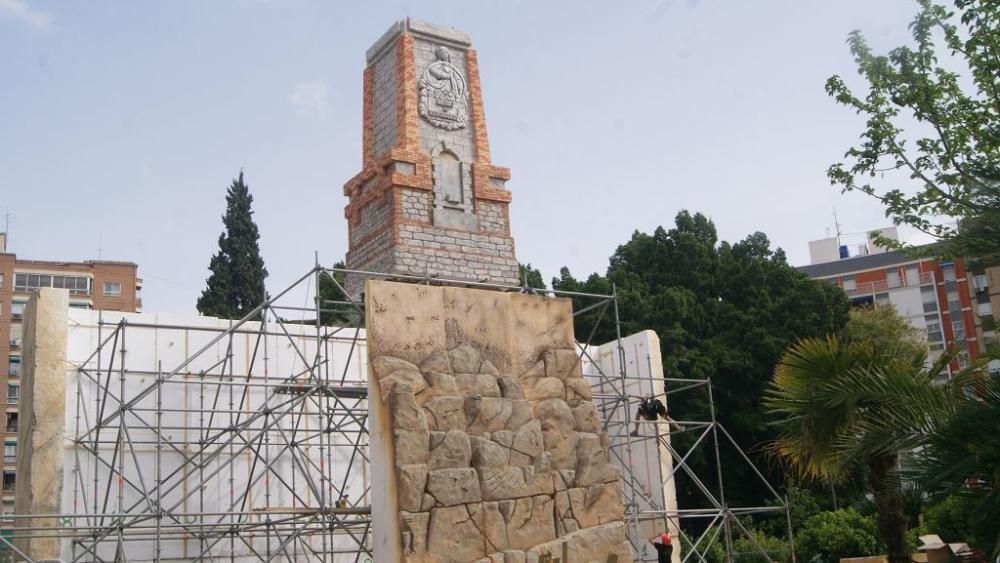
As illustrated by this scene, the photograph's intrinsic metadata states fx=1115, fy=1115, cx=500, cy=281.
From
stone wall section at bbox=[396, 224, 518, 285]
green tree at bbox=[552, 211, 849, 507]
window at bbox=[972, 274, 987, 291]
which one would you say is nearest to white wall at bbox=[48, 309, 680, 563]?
stone wall section at bbox=[396, 224, 518, 285]

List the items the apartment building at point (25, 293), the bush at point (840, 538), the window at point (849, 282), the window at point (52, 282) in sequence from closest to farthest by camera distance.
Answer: the bush at point (840, 538) < the apartment building at point (25, 293) < the window at point (52, 282) < the window at point (849, 282)

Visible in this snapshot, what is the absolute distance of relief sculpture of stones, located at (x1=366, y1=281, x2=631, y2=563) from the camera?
1196cm

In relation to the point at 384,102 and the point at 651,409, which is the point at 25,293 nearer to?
the point at 384,102

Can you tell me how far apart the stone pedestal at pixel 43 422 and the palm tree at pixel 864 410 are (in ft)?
29.4

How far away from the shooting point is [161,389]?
15.1 m

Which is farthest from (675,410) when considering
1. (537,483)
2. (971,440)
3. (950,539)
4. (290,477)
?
(971,440)

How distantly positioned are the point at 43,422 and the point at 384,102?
6120 mm

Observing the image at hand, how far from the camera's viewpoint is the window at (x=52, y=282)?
46.8 m

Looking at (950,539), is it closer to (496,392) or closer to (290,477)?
(496,392)

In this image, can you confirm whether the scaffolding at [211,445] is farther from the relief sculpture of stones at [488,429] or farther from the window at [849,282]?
the window at [849,282]

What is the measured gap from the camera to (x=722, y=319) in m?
28.6

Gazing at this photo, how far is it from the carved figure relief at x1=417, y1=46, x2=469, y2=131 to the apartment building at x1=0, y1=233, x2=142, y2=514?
3325 cm

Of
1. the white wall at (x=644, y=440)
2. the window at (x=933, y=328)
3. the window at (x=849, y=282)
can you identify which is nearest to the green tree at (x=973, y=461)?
the white wall at (x=644, y=440)

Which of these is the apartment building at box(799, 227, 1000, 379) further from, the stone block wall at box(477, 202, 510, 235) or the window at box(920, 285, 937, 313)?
the stone block wall at box(477, 202, 510, 235)
